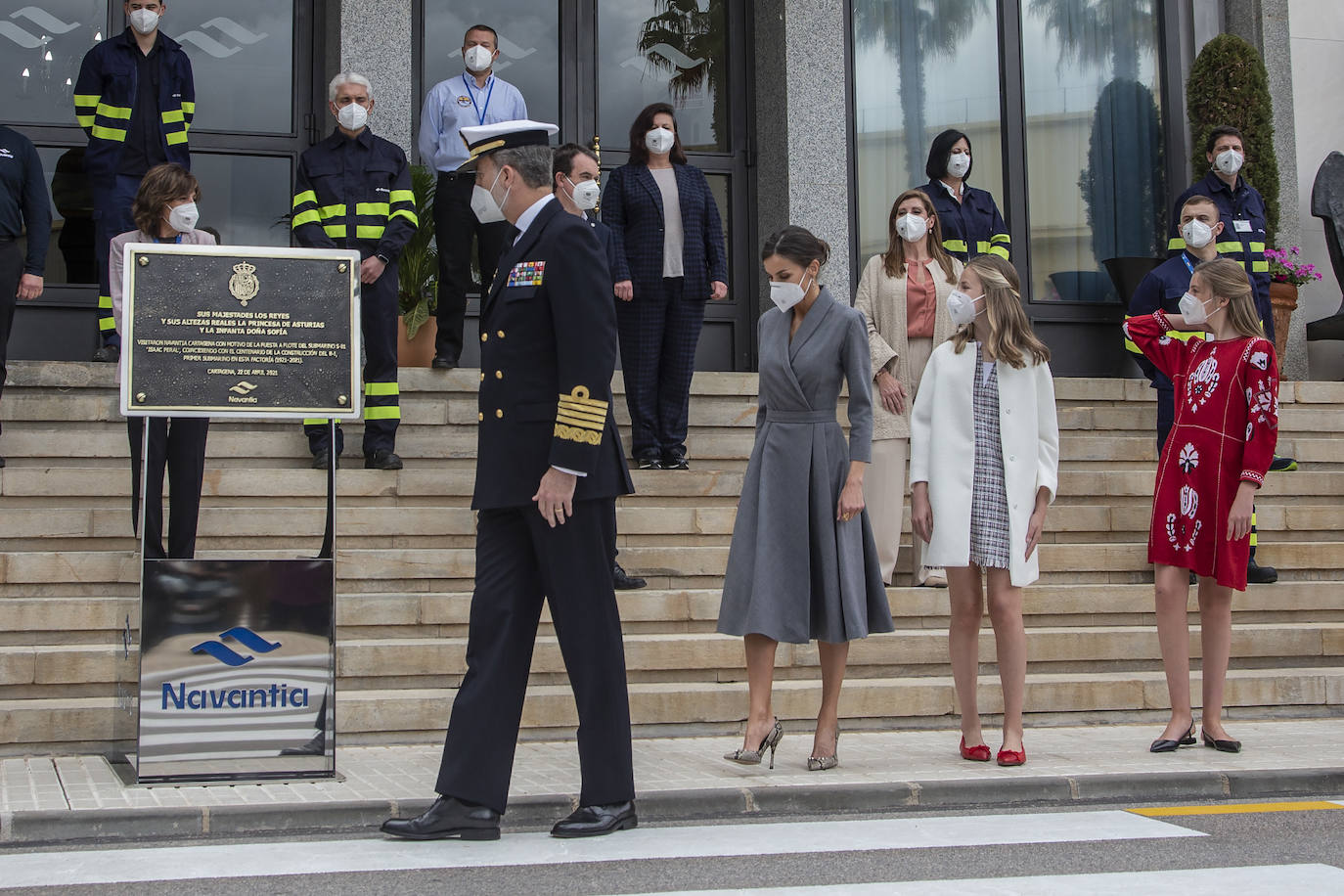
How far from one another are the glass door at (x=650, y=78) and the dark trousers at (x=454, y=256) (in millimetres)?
2627

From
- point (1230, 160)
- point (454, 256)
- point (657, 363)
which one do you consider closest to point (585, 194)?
point (657, 363)

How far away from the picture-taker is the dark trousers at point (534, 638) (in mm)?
4801

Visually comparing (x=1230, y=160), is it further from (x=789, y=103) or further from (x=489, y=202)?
(x=489, y=202)

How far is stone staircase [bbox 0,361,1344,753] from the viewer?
6668 mm

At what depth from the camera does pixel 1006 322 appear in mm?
6375

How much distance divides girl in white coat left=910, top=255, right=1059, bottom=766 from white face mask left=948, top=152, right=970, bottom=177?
3.24 metres

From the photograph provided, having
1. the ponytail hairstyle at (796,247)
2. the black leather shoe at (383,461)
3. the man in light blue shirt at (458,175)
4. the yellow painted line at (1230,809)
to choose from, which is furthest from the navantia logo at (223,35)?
the yellow painted line at (1230,809)

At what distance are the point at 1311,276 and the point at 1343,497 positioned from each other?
10.9ft

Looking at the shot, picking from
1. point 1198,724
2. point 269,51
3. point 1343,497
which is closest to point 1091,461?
point 1343,497

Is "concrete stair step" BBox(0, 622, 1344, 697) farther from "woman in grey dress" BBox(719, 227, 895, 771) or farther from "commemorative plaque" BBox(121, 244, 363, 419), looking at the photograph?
"commemorative plaque" BBox(121, 244, 363, 419)

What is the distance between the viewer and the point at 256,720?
5.64 meters

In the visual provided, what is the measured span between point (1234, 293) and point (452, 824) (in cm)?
411

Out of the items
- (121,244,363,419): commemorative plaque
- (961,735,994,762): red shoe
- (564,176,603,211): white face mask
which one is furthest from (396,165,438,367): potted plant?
(961,735,994,762): red shoe

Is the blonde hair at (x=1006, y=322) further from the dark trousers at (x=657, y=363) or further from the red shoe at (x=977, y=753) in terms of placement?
the dark trousers at (x=657, y=363)
